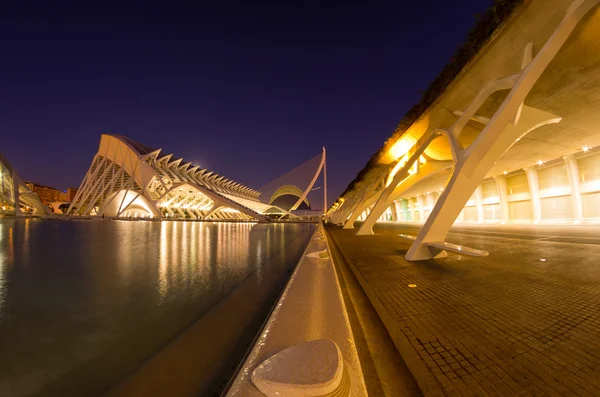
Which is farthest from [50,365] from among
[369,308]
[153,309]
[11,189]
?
[11,189]

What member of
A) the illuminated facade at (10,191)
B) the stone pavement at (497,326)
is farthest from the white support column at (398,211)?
the illuminated facade at (10,191)

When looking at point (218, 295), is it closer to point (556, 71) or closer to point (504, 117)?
point (504, 117)

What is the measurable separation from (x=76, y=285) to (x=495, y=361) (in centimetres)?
572

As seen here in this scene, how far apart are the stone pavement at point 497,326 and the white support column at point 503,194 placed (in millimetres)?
16026

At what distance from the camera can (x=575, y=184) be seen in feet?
41.8

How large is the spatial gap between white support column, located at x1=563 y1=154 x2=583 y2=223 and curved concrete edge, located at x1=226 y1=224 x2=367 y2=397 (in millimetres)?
16516

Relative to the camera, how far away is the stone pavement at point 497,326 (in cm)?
142

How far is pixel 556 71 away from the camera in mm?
5125

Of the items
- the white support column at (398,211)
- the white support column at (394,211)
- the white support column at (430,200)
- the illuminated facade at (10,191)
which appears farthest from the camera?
the white support column at (394,211)

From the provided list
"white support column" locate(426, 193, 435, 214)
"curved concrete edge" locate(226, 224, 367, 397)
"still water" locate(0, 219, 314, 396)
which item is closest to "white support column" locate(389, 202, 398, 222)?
"white support column" locate(426, 193, 435, 214)

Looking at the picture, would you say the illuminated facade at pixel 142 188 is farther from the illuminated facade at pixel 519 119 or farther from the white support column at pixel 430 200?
the illuminated facade at pixel 519 119

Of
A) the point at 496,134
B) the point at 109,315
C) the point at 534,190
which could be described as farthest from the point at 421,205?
the point at 109,315

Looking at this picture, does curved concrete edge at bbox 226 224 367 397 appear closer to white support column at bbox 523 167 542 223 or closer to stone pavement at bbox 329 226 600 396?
stone pavement at bbox 329 226 600 396

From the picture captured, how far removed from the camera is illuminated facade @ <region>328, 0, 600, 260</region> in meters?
4.09
